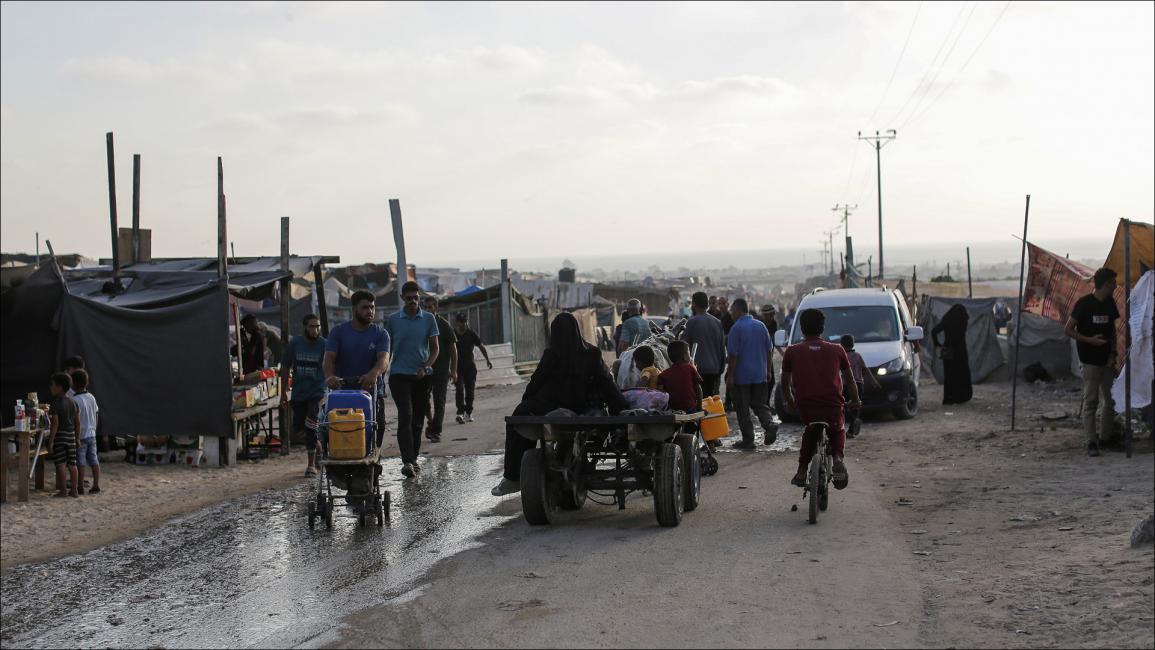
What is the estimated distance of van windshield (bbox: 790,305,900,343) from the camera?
62.7ft

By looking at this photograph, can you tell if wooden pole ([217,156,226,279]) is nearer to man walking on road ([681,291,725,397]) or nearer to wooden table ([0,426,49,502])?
wooden table ([0,426,49,502])

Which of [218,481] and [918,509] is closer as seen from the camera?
[918,509]

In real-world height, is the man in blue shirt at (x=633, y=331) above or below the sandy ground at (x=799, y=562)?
above

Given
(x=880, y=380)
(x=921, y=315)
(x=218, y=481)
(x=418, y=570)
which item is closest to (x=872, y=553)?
(x=418, y=570)

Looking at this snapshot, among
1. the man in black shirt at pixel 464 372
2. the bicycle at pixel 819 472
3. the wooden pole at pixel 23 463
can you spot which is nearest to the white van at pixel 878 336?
the man in black shirt at pixel 464 372

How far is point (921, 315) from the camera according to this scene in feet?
97.9

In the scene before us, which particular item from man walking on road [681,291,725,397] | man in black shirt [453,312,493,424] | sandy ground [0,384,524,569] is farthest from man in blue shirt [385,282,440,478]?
man in black shirt [453,312,493,424]

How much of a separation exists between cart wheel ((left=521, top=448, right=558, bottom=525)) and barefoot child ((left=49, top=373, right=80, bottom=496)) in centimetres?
625

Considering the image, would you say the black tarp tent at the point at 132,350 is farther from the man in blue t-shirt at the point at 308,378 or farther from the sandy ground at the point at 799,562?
the man in blue t-shirt at the point at 308,378

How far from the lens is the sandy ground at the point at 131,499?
35.7 ft

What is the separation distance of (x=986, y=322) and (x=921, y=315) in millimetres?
3196

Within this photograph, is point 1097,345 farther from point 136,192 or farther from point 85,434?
point 136,192

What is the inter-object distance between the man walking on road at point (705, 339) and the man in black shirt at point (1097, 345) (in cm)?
418

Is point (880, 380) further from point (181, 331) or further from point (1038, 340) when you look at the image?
point (181, 331)
